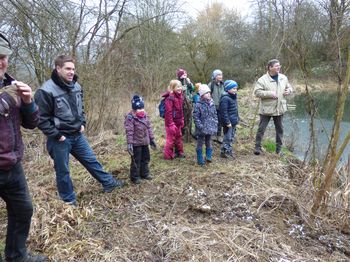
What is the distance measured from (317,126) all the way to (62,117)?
7.35 meters

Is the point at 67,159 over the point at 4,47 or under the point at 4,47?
under

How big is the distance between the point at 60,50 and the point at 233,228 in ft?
16.7

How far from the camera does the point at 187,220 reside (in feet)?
11.6

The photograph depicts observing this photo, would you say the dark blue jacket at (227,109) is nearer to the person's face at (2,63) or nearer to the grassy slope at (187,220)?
the grassy slope at (187,220)

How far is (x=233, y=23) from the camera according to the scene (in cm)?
2352

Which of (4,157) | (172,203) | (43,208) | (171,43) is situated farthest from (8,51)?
(171,43)

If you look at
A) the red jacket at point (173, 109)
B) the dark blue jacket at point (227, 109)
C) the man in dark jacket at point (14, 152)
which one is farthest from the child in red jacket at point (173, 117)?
the man in dark jacket at point (14, 152)

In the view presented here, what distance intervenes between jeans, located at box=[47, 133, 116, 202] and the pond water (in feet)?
9.29

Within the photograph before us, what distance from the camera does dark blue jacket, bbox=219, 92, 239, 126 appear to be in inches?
216

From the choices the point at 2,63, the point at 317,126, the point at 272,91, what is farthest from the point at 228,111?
the point at 317,126

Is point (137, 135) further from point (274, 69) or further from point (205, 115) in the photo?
point (274, 69)

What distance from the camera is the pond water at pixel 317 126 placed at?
19.6 ft

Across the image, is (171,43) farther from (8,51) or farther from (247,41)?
(8,51)

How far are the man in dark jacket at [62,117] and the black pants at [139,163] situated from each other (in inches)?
30.9
